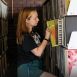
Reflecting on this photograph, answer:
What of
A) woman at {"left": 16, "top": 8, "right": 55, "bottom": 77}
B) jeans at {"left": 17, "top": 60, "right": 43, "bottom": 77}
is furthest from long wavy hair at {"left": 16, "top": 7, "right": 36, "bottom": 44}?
jeans at {"left": 17, "top": 60, "right": 43, "bottom": 77}

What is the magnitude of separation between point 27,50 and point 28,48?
2 cm

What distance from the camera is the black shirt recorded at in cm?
202

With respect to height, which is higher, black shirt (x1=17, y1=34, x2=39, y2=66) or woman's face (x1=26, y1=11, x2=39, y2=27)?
woman's face (x1=26, y1=11, x2=39, y2=27)

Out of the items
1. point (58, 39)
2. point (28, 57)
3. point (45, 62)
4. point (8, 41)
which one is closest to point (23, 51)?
point (28, 57)

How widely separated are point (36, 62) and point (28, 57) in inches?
3.3

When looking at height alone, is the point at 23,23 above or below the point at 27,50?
above

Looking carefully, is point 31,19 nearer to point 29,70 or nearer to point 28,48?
point 28,48

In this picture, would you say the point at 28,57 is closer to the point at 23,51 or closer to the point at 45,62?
the point at 23,51

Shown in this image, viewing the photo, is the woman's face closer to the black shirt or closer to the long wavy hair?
the long wavy hair

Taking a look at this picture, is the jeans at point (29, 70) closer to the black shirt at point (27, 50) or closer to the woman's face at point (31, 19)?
the black shirt at point (27, 50)

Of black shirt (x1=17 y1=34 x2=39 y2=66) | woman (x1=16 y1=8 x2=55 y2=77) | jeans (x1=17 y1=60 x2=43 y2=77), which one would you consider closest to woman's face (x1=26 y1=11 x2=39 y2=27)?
woman (x1=16 y1=8 x2=55 y2=77)

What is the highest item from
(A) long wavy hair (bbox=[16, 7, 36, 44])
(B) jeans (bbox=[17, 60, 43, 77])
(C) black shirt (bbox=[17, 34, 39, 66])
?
(A) long wavy hair (bbox=[16, 7, 36, 44])

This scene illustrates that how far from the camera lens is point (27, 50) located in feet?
6.64

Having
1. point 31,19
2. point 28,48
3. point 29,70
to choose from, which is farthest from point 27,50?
point 31,19
